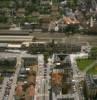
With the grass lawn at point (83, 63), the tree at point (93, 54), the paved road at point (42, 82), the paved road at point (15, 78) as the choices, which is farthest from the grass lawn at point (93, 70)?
the paved road at point (15, 78)

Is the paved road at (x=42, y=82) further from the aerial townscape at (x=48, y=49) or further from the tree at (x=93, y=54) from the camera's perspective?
the tree at (x=93, y=54)

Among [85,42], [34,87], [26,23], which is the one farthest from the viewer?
[26,23]

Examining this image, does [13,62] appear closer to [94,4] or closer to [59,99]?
[59,99]

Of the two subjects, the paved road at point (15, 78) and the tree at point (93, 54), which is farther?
the tree at point (93, 54)

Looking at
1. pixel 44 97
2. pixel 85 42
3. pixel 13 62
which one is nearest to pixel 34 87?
pixel 44 97

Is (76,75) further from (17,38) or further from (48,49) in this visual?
(17,38)

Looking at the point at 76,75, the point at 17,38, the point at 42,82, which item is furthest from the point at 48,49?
the point at 42,82

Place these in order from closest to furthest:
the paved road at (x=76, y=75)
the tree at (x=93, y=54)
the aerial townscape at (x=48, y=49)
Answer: the paved road at (x=76, y=75) → the aerial townscape at (x=48, y=49) → the tree at (x=93, y=54)

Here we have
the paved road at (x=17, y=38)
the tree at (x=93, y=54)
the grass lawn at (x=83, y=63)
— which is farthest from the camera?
the paved road at (x=17, y=38)
